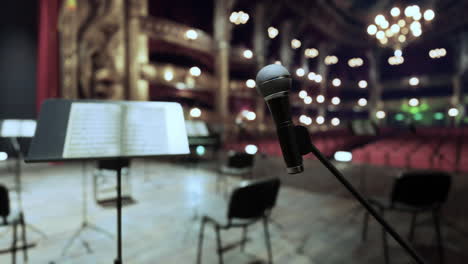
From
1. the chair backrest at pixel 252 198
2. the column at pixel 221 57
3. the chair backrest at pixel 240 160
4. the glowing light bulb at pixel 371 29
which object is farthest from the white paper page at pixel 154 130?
the column at pixel 221 57

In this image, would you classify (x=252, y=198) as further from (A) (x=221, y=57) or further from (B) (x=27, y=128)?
(A) (x=221, y=57)

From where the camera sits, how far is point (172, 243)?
268cm

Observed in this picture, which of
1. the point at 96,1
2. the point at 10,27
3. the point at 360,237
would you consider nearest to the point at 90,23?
the point at 96,1

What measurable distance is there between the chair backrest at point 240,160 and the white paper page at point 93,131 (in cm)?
270

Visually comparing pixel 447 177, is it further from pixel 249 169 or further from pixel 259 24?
pixel 259 24

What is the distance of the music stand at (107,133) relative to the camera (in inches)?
46.0

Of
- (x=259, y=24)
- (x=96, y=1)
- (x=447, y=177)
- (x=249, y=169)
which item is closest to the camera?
(x=447, y=177)

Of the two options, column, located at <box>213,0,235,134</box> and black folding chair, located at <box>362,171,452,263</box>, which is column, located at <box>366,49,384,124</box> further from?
black folding chair, located at <box>362,171,452,263</box>

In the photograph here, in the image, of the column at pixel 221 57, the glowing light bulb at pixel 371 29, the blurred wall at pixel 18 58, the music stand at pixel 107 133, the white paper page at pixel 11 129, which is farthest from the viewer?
the column at pixel 221 57

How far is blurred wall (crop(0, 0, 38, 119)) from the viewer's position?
8727 mm

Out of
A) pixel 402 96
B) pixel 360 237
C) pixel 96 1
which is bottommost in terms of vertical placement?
pixel 360 237

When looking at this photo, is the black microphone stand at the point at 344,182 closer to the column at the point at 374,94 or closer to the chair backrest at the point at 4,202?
the chair backrest at the point at 4,202

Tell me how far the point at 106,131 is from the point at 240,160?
286 cm

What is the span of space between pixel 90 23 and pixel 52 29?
5283mm
